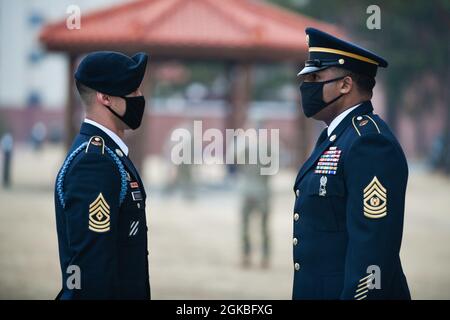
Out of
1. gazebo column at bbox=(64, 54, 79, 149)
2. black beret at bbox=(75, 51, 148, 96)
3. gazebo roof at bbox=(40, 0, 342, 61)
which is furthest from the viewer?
gazebo column at bbox=(64, 54, 79, 149)

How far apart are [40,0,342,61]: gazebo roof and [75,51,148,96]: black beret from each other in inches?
611

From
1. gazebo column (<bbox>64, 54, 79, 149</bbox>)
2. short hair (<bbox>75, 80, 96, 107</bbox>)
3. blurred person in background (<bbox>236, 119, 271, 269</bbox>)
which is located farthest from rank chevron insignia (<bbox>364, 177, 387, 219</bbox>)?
gazebo column (<bbox>64, 54, 79, 149</bbox>)

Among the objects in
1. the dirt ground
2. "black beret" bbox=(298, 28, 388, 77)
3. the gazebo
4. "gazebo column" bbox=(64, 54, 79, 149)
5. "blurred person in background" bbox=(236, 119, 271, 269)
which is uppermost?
the gazebo

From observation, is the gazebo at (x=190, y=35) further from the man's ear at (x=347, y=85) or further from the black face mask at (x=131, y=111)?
the man's ear at (x=347, y=85)

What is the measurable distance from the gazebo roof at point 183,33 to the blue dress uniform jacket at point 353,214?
51.4ft

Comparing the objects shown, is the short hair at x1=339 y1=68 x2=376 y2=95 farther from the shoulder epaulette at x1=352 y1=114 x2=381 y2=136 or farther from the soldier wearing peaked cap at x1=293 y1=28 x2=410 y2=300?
the shoulder epaulette at x1=352 y1=114 x2=381 y2=136

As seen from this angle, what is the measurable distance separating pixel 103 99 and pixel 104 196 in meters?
0.44

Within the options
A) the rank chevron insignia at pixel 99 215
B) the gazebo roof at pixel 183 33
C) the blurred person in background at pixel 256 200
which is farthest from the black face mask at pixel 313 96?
the gazebo roof at pixel 183 33

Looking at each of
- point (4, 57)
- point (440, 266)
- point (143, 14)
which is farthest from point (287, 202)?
point (4, 57)

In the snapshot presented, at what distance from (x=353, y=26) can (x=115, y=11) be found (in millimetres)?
12505

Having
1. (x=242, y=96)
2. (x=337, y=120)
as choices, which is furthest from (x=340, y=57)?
(x=242, y=96)

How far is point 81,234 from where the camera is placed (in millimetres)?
3090

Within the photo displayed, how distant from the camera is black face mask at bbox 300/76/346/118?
3408 millimetres

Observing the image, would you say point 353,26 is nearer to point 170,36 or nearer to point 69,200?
point 170,36
